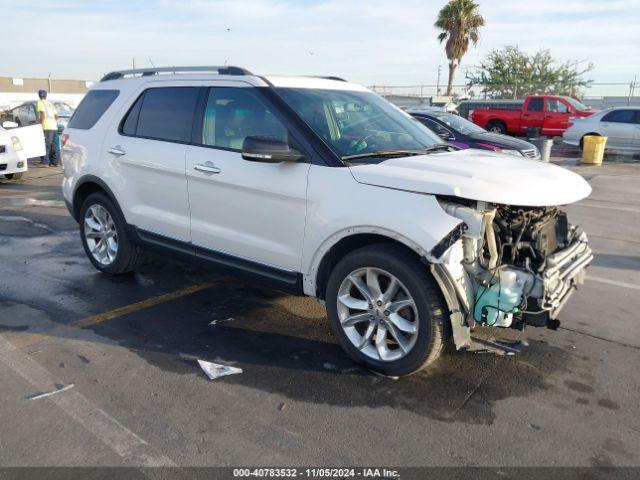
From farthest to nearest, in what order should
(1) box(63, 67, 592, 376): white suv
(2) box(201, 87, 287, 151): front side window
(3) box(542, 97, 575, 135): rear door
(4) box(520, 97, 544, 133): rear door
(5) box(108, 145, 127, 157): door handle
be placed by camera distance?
(4) box(520, 97, 544, 133): rear door
(3) box(542, 97, 575, 135): rear door
(5) box(108, 145, 127, 157): door handle
(2) box(201, 87, 287, 151): front side window
(1) box(63, 67, 592, 376): white suv

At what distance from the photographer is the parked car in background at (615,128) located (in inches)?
710

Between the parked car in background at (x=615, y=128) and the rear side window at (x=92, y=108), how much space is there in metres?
17.0

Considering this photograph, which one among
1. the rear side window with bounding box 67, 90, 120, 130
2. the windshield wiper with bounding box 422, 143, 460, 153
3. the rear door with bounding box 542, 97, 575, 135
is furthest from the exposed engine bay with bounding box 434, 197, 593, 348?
the rear door with bounding box 542, 97, 575, 135

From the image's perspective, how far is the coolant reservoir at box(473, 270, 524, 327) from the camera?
3.40 meters

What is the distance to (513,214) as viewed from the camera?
3719 mm

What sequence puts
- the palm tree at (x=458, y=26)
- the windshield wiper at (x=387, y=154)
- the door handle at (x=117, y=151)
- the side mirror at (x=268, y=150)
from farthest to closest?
the palm tree at (x=458, y=26)
the door handle at (x=117, y=151)
the windshield wiper at (x=387, y=154)
the side mirror at (x=268, y=150)

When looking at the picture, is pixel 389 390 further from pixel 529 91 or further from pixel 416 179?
pixel 529 91

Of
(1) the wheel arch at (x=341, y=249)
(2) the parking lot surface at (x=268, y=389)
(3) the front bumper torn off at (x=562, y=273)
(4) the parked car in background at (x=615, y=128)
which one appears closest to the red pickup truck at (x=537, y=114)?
(4) the parked car in background at (x=615, y=128)

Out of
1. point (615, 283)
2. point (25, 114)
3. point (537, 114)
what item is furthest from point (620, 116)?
point (25, 114)

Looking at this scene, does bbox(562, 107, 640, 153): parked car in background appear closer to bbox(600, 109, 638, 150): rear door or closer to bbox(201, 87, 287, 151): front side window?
bbox(600, 109, 638, 150): rear door

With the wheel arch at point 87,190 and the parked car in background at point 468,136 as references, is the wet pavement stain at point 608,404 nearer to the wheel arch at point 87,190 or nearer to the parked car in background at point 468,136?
the wheel arch at point 87,190

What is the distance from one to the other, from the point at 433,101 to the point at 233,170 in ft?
104

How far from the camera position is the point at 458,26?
3862 centimetres

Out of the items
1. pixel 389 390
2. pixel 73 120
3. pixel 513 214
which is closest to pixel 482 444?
pixel 389 390
